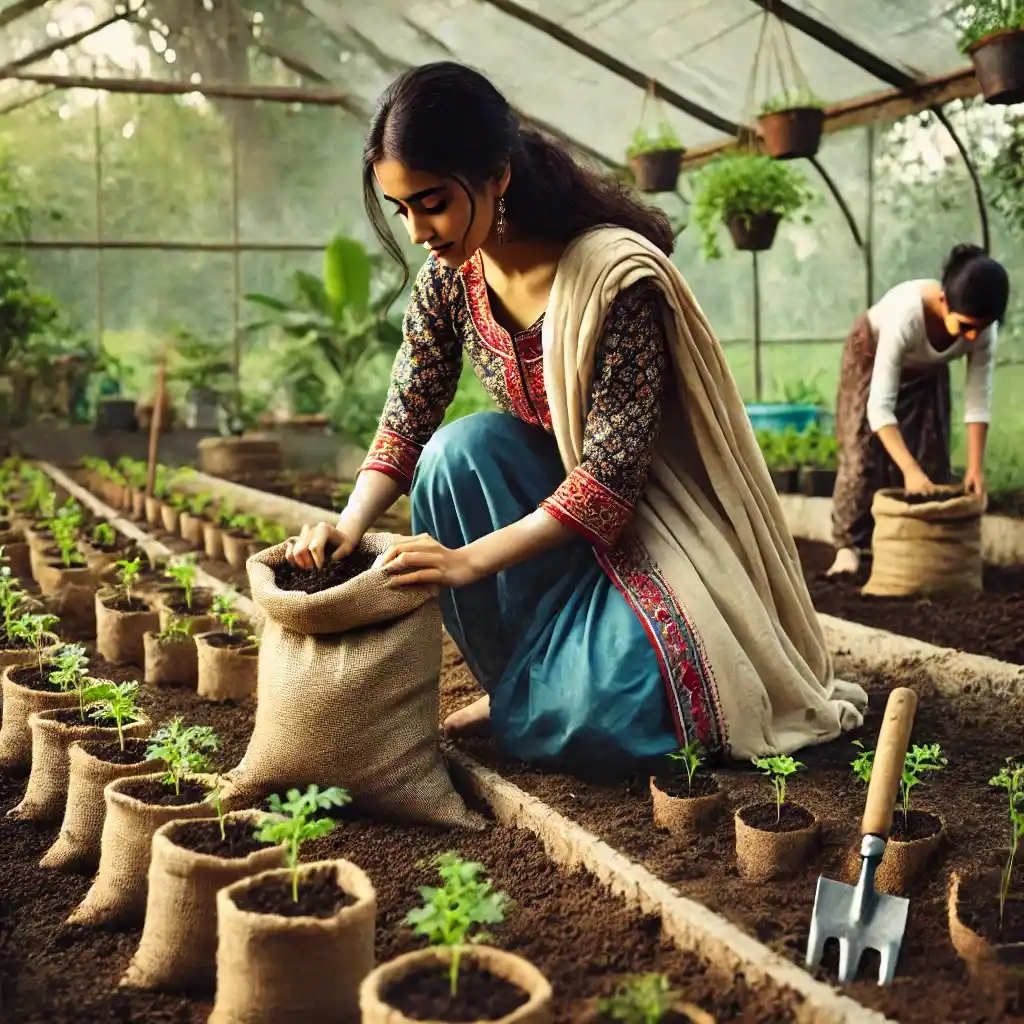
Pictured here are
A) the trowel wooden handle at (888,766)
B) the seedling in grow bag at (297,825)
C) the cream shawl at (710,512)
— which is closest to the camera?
the seedling in grow bag at (297,825)

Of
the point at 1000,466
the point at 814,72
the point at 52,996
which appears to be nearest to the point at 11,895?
the point at 52,996

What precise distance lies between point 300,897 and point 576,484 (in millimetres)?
1006

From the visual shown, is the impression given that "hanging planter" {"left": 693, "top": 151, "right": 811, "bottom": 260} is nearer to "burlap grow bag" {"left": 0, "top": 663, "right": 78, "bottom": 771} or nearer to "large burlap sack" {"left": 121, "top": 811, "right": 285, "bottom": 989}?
"burlap grow bag" {"left": 0, "top": 663, "right": 78, "bottom": 771}

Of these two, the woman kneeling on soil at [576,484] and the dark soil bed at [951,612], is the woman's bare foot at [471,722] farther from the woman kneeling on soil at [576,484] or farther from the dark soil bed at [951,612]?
the dark soil bed at [951,612]

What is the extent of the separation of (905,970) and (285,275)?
30.0ft

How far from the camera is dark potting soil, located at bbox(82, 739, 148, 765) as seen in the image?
207cm

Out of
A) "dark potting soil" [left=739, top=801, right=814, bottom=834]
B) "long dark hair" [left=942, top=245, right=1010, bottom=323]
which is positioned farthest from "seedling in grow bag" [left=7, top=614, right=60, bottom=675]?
"long dark hair" [left=942, top=245, right=1010, bottom=323]

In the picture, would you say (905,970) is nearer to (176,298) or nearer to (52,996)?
(52,996)

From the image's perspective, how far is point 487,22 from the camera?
756cm

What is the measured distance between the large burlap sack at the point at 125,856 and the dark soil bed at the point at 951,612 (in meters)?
2.23

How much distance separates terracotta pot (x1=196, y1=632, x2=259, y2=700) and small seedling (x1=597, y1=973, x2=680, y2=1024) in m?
1.76

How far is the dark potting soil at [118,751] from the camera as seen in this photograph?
6.80 ft

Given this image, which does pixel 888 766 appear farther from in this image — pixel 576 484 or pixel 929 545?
pixel 929 545

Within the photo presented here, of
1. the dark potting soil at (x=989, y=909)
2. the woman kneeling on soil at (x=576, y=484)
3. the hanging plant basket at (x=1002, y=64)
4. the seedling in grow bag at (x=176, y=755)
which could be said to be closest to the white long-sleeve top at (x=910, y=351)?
the hanging plant basket at (x=1002, y=64)
